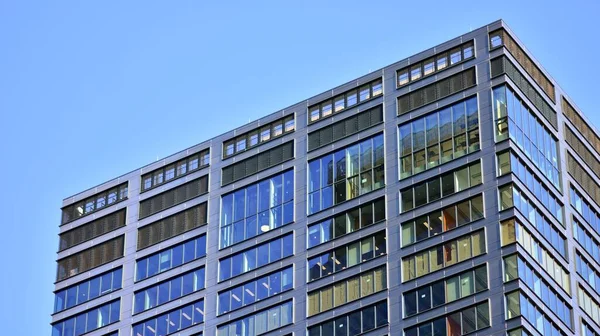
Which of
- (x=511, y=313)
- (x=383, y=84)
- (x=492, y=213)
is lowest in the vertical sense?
(x=511, y=313)

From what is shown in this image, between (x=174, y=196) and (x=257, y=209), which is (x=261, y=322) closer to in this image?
(x=257, y=209)

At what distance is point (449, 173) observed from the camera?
12769cm

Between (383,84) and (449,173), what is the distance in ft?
35.3

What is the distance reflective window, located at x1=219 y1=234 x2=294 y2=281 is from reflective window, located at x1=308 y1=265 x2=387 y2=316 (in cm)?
485

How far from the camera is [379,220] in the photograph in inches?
5108

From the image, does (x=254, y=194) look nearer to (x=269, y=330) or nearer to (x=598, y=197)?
(x=269, y=330)

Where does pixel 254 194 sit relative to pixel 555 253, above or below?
above

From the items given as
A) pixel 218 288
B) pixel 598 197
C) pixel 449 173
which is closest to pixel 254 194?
pixel 218 288

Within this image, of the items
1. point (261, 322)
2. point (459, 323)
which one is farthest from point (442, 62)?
point (261, 322)

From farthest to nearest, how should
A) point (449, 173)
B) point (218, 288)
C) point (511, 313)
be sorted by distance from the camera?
point (218, 288), point (449, 173), point (511, 313)

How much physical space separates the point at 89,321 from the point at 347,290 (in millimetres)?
24672

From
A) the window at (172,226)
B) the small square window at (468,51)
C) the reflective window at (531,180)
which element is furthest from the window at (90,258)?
the reflective window at (531,180)

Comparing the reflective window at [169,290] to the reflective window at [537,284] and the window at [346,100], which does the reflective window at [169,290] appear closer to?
the window at [346,100]

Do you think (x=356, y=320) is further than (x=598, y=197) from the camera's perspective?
No
